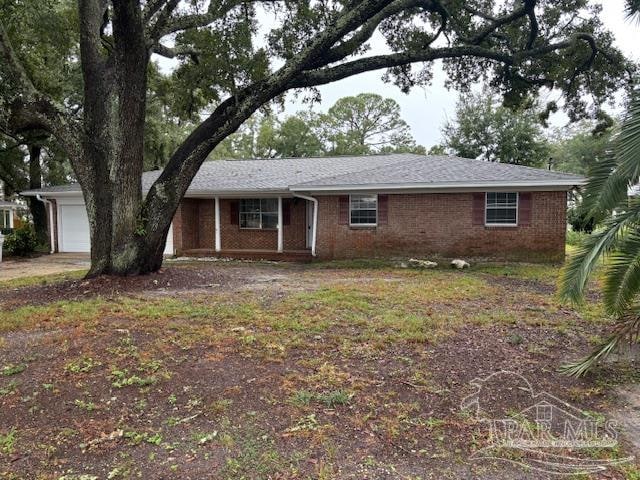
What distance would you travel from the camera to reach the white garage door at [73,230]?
59.0 feet

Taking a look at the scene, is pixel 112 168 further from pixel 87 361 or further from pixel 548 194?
pixel 548 194

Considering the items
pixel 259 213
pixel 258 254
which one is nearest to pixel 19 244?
pixel 259 213

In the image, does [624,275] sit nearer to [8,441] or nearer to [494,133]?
[8,441]

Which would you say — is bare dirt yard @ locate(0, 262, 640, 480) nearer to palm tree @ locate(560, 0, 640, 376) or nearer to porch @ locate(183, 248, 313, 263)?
palm tree @ locate(560, 0, 640, 376)

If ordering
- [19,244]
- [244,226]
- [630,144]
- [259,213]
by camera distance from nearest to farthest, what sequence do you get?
[630,144] → [259,213] → [244,226] → [19,244]

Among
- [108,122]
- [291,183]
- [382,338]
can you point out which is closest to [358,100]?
[291,183]

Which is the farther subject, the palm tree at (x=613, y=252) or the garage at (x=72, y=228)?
the garage at (x=72, y=228)

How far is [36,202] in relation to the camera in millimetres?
20703

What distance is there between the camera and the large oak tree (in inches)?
355

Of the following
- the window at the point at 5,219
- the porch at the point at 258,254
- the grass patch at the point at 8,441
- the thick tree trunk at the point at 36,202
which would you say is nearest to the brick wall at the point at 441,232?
the porch at the point at 258,254

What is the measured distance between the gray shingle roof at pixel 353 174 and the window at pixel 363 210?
59 cm

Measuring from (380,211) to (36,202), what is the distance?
53.3 ft

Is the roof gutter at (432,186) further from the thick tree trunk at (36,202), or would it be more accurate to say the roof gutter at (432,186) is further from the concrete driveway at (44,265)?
the thick tree trunk at (36,202)

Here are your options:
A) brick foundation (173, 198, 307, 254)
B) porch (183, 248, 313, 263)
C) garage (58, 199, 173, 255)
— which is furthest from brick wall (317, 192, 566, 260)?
garage (58, 199, 173, 255)
